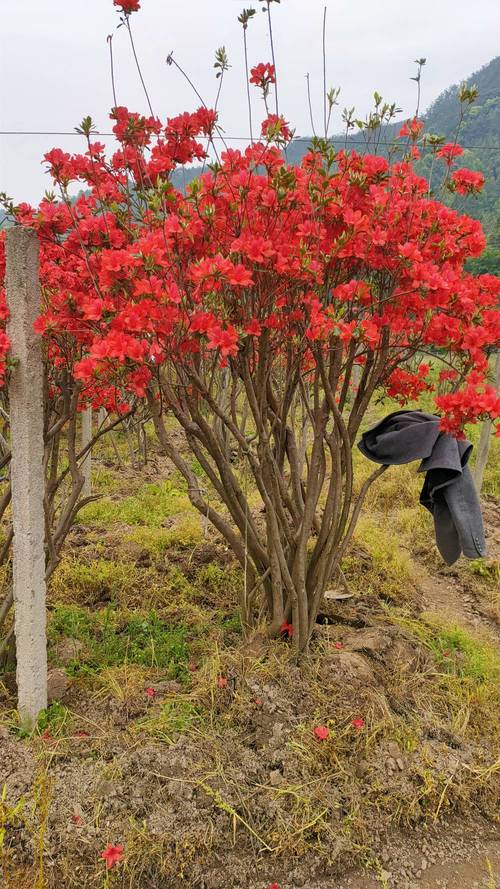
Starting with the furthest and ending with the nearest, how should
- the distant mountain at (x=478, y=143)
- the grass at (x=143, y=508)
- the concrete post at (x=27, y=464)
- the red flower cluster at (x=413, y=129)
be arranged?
the grass at (x=143, y=508), the distant mountain at (x=478, y=143), the red flower cluster at (x=413, y=129), the concrete post at (x=27, y=464)

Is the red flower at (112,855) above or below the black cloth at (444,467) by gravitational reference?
below

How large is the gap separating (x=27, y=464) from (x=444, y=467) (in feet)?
6.05

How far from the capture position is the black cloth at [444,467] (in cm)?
280

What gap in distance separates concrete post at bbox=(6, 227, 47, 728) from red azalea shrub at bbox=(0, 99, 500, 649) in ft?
0.32

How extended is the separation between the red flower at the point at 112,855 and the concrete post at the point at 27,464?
2.20ft

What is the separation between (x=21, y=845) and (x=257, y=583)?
56.4 inches

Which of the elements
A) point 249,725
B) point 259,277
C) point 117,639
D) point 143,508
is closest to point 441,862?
point 249,725

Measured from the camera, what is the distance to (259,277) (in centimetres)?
219

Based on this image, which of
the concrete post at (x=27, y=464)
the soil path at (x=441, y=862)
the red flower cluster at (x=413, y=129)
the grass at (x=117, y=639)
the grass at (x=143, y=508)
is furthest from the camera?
the grass at (x=143, y=508)

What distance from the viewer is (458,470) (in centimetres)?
276

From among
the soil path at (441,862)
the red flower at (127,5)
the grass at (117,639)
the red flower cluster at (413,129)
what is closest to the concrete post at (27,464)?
the grass at (117,639)

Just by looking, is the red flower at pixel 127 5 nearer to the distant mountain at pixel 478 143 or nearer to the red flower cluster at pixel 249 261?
the red flower cluster at pixel 249 261

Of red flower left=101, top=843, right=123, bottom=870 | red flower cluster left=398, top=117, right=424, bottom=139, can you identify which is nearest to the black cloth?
red flower cluster left=398, top=117, right=424, bottom=139

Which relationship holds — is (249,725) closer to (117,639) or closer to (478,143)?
(117,639)
